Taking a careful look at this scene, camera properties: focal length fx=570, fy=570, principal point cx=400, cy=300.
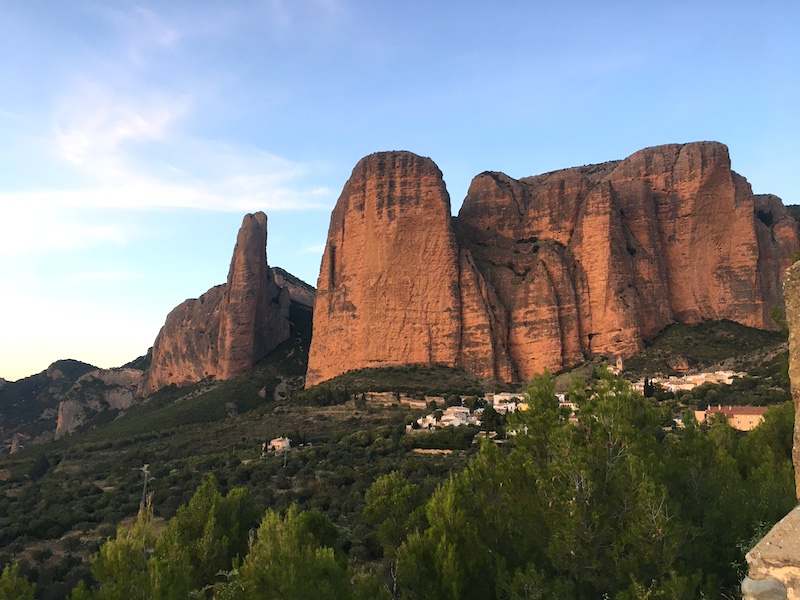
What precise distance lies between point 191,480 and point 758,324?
6140cm

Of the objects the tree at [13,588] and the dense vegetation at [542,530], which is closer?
the dense vegetation at [542,530]

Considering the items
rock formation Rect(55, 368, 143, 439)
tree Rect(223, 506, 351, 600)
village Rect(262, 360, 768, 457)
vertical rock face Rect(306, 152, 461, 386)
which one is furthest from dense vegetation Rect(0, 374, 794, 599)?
rock formation Rect(55, 368, 143, 439)

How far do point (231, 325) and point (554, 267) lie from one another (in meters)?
47.9

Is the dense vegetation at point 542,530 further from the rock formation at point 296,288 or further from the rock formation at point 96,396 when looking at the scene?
the rock formation at point 296,288

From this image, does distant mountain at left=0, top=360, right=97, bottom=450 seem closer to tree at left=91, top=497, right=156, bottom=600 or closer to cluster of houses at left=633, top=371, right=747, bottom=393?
cluster of houses at left=633, top=371, right=747, bottom=393

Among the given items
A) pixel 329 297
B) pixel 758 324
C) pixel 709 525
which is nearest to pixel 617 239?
pixel 758 324

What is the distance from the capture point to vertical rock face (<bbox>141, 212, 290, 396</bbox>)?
86625 mm

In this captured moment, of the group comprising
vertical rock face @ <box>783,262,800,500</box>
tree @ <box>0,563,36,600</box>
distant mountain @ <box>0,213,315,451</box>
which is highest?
distant mountain @ <box>0,213,315,451</box>

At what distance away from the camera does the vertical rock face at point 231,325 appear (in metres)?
86.6

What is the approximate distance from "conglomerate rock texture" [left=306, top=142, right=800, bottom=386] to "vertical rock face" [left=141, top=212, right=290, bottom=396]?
15702 millimetres

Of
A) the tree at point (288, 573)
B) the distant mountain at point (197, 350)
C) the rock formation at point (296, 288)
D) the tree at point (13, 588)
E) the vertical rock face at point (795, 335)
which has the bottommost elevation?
the tree at point (13, 588)

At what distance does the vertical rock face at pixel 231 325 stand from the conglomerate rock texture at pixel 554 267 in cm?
1570

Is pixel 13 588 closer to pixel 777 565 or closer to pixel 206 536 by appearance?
pixel 206 536

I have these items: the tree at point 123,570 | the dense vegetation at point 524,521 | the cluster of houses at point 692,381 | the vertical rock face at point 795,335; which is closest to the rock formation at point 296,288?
the cluster of houses at point 692,381
